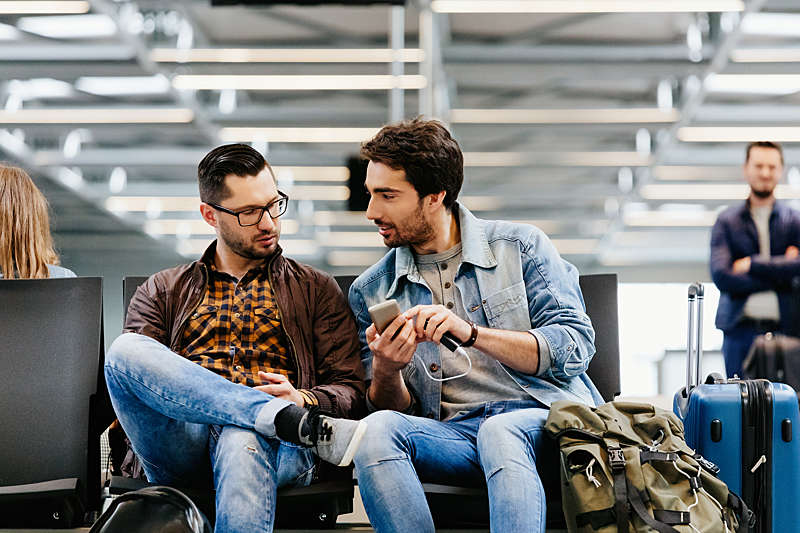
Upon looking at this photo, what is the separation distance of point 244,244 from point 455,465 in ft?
2.81

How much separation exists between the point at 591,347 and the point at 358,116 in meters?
6.29

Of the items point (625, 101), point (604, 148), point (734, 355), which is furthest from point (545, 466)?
point (604, 148)

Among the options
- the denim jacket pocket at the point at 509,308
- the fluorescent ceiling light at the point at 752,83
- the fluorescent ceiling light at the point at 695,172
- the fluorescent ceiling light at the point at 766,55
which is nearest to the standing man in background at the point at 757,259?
the denim jacket pocket at the point at 509,308

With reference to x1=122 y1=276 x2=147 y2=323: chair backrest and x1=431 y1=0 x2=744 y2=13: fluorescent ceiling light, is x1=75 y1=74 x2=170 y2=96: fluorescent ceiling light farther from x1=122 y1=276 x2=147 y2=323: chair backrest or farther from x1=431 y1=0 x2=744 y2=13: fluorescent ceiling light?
x1=122 y1=276 x2=147 y2=323: chair backrest

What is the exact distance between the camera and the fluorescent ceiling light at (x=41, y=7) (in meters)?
6.72

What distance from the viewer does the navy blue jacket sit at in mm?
4098

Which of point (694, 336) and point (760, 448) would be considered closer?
point (760, 448)

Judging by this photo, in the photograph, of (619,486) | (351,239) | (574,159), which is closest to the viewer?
(619,486)

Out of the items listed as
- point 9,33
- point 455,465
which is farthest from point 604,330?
point 9,33

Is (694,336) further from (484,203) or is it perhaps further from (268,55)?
(484,203)

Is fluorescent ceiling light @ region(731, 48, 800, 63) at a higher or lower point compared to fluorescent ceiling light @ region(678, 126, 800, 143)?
higher

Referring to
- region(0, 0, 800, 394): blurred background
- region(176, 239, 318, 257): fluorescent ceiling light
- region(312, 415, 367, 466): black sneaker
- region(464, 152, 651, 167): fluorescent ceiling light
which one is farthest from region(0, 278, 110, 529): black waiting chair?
region(464, 152, 651, 167): fluorescent ceiling light

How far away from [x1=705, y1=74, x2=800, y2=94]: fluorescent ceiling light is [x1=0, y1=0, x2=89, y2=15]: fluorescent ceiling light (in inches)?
198

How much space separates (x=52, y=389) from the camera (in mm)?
2564
